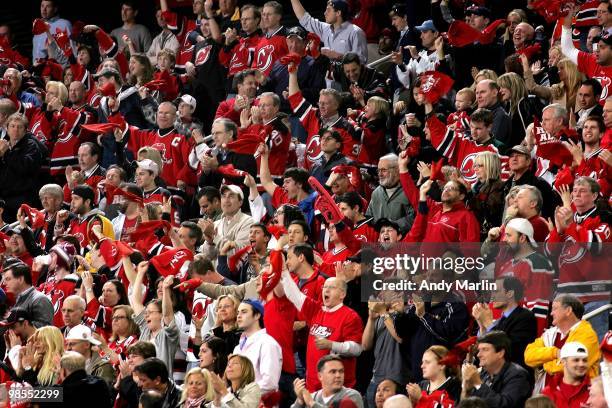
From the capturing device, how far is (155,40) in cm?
1527

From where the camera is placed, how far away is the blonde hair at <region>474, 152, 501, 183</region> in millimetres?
9812

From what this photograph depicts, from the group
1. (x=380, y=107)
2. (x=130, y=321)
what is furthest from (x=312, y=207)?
(x=130, y=321)

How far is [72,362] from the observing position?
8.55 meters

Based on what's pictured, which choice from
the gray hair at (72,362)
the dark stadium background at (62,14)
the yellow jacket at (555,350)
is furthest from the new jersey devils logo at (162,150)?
the yellow jacket at (555,350)

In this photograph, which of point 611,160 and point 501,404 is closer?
point 501,404

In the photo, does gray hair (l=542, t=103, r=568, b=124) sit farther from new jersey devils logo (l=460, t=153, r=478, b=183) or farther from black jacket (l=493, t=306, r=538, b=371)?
black jacket (l=493, t=306, r=538, b=371)

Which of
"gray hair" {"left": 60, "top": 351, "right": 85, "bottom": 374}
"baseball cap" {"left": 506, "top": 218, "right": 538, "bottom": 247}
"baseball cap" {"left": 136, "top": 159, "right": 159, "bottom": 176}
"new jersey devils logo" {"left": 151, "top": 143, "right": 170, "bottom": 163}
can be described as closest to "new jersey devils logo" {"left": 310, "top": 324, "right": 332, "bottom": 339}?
"baseball cap" {"left": 506, "top": 218, "right": 538, "bottom": 247}

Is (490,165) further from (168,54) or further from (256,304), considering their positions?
(168,54)

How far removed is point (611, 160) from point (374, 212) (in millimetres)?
1787

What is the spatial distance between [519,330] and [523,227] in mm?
820

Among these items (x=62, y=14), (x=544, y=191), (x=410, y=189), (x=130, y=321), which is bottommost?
(x=130, y=321)

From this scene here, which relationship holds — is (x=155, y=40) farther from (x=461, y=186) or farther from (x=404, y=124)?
(x=461, y=186)

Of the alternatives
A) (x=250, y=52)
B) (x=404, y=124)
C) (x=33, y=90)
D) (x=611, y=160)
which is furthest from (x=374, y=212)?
(x=33, y=90)

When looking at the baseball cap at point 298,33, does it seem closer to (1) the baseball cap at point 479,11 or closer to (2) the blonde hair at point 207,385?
(1) the baseball cap at point 479,11
